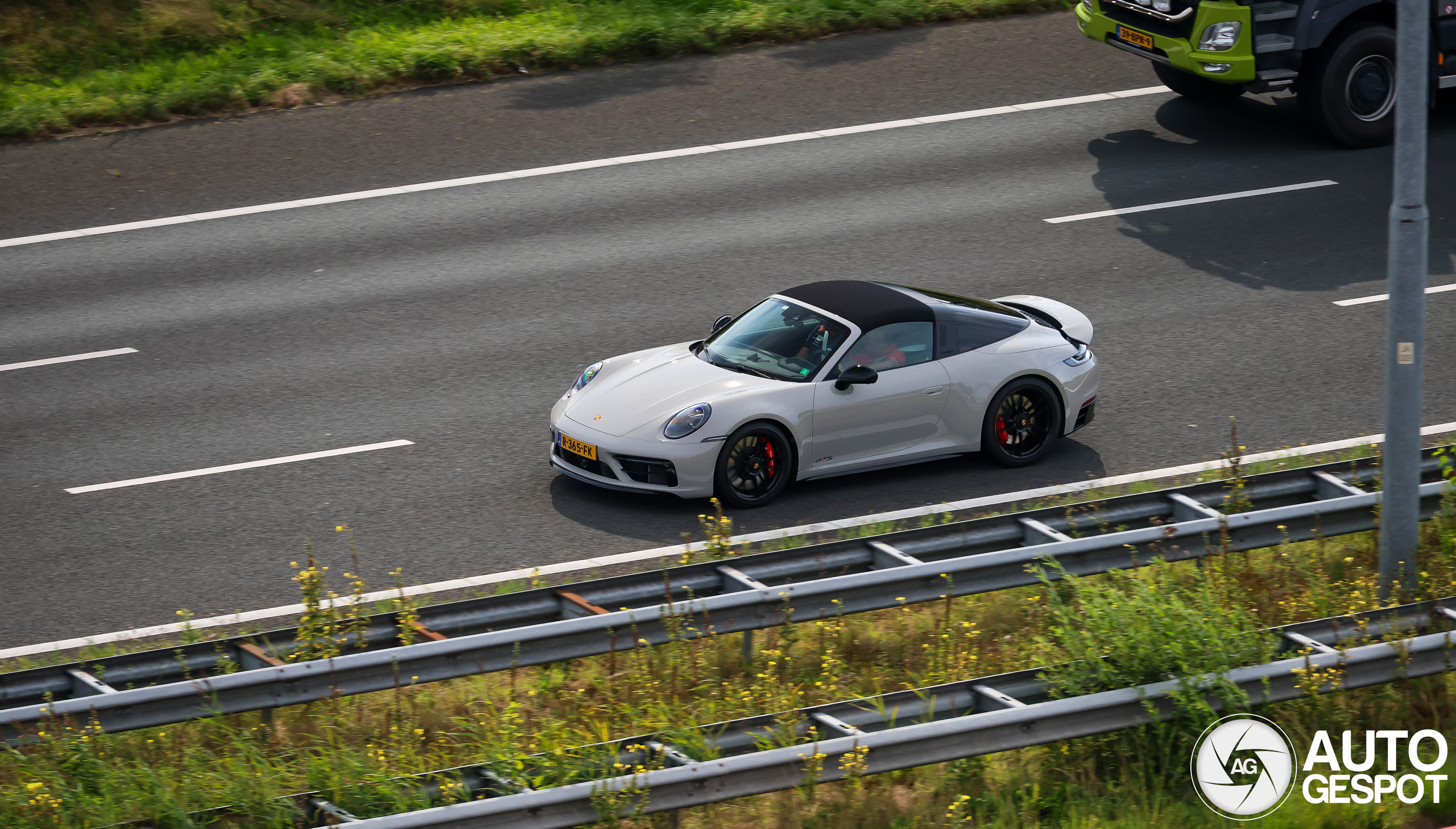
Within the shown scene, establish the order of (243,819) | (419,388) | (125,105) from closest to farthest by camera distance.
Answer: (243,819)
(419,388)
(125,105)

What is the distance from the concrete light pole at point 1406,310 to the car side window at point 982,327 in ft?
10.8

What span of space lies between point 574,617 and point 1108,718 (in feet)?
8.19

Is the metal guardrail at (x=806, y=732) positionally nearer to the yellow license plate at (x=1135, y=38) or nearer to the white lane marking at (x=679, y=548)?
the white lane marking at (x=679, y=548)

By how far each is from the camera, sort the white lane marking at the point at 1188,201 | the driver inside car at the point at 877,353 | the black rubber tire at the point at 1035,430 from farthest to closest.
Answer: the white lane marking at the point at 1188,201, the black rubber tire at the point at 1035,430, the driver inside car at the point at 877,353

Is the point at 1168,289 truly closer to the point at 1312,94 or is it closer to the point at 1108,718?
the point at 1312,94

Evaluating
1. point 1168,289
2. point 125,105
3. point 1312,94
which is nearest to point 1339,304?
point 1168,289

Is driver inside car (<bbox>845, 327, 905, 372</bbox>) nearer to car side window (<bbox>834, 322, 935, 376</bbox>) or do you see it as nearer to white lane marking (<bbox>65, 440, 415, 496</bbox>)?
car side window (<bbox>834, 322, 935, 376</bbox>)

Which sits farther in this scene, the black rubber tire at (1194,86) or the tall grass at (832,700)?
the black rubber tire at (1194,86)

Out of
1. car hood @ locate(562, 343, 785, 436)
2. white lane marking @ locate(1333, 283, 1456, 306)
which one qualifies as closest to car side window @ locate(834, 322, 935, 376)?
car hood @ locate(562, 343, 785, 436)

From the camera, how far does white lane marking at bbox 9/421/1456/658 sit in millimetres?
8523

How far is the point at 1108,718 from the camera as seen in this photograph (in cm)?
648

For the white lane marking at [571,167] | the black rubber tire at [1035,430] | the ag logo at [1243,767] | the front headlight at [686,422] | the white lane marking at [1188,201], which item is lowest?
the ag logo at [1243,767]

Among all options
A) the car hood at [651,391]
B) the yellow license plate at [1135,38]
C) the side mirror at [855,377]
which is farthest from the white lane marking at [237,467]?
the yellow license plate at [1135,38]

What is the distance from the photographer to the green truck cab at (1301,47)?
15.5 m
